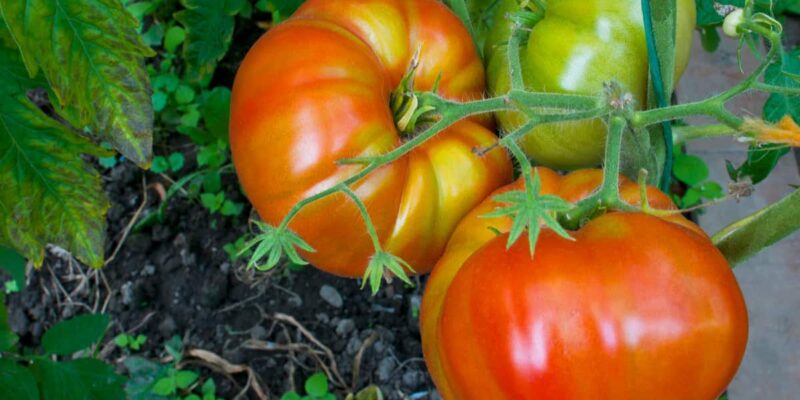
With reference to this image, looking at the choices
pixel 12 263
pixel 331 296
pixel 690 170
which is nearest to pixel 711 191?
pixel 690 170

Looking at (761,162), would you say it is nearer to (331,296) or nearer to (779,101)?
(779,101)

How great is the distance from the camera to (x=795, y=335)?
1.54 metres

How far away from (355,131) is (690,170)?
94 cm

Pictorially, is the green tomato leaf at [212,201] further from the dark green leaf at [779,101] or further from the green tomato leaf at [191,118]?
the dark green leaf at [779,101]

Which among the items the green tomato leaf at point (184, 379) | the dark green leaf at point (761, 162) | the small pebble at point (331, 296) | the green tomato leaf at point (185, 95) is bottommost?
the green tomato leaf at point (184, 379)

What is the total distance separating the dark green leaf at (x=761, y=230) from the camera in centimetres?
83

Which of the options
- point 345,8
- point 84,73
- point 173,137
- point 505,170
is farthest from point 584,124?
point 173,137

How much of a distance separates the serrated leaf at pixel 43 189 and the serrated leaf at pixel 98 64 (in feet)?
0.40

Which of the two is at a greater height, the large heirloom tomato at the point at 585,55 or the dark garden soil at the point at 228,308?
the large heirloom tomato at the point at 585,55

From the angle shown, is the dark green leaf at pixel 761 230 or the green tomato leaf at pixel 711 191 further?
the green tomato leaf at pixel 711 191

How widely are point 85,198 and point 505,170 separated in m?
0.51

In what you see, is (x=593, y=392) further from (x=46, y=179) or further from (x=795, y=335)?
(x=795, y=335)

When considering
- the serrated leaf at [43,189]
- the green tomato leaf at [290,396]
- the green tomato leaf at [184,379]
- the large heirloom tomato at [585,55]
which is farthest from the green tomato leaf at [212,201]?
the large heirloom tomato at [585,55]

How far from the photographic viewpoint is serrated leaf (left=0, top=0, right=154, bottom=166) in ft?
2.68
